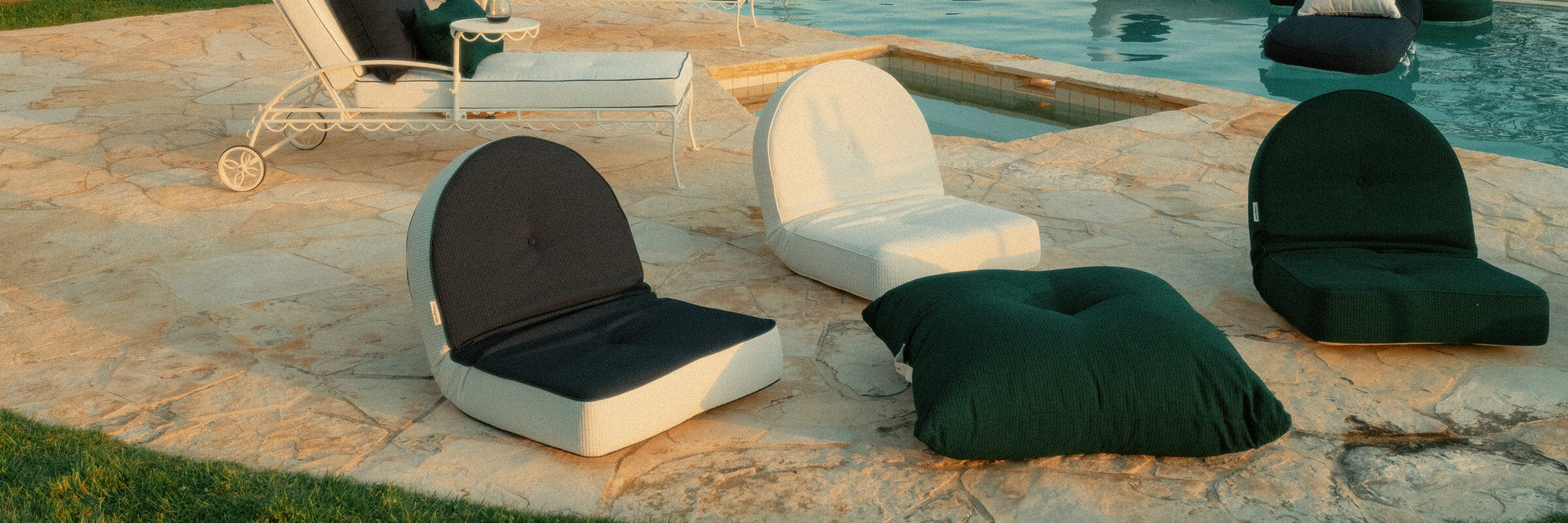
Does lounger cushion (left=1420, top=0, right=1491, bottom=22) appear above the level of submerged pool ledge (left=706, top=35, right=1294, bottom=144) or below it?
below

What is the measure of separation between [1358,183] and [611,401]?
9.44ft

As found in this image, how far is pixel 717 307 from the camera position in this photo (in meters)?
4.10

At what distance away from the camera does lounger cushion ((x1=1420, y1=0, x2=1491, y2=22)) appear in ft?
37.6

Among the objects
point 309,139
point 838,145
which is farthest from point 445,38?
point 838,145

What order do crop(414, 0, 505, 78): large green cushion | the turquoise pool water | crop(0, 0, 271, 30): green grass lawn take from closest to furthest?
crop(414, 0, 505, 78): large green cushion → the turquoise pool water → crop(0, 0, 271, 30): green grass lawn

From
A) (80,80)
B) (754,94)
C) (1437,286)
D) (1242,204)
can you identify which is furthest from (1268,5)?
(80,80)

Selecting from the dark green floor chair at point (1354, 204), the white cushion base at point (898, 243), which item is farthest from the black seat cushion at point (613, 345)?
the dark green floor chair at point (1354, 204)

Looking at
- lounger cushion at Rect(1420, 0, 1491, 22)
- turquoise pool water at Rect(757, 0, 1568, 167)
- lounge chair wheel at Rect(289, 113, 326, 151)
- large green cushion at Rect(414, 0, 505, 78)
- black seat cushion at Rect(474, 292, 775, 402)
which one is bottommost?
turquoise pool water at Rect(757, 0, 1568, 167)

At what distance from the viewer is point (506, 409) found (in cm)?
304

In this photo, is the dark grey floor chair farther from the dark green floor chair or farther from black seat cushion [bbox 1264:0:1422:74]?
black seat cushion [bbox 1264:0:1422:74]

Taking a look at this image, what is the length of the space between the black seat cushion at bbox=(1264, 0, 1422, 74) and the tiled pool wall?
199 cm

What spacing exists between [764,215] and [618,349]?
1.45m

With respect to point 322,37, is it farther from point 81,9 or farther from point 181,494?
point 81,9

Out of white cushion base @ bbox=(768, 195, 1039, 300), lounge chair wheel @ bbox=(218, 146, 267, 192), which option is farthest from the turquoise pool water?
lounge chair wheel @ bbox=(218, 146, 267, 192)
